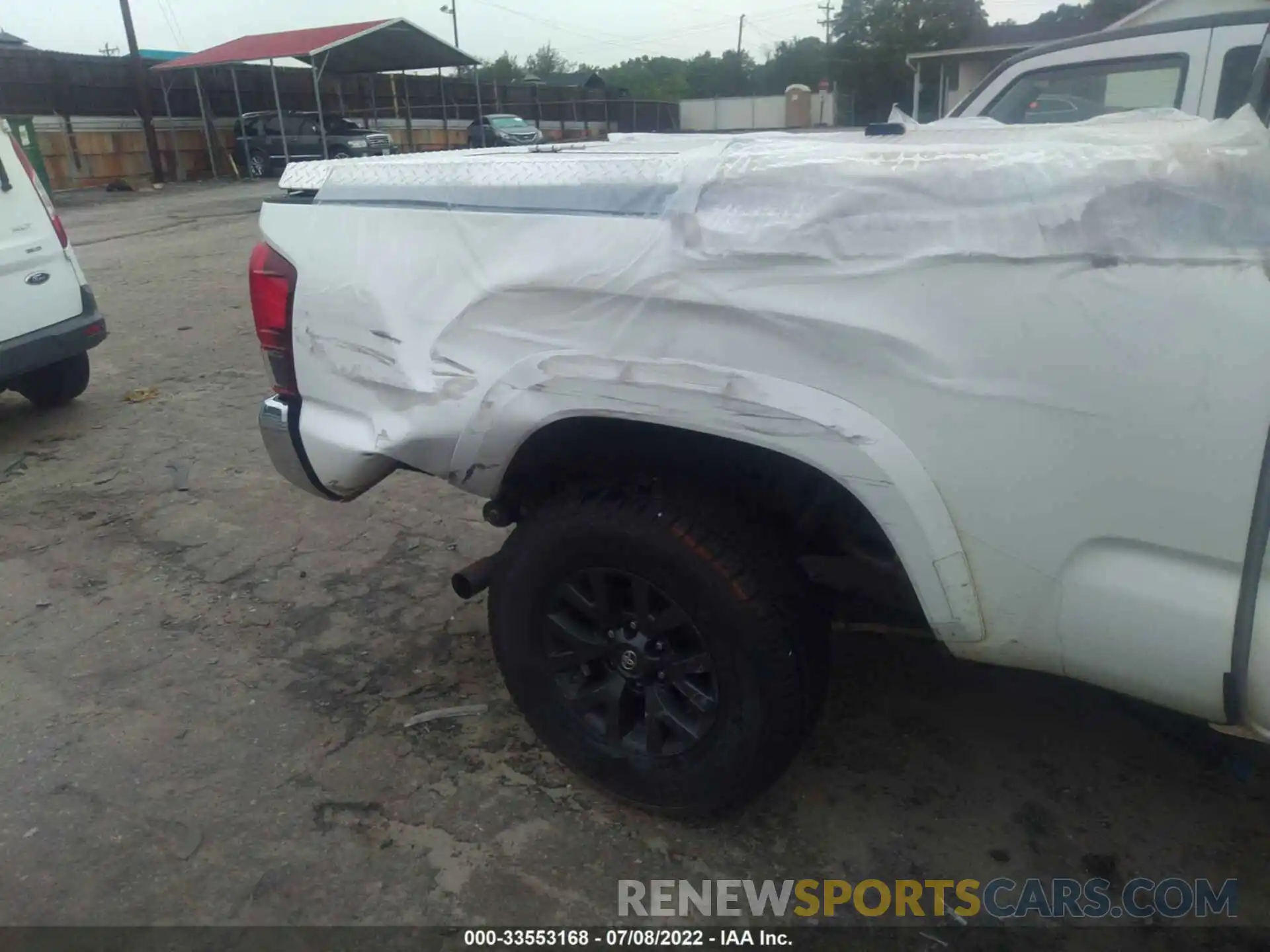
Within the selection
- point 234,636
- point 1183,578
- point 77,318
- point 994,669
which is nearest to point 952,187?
point 1183,578

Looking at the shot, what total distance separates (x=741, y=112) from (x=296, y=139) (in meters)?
22.9

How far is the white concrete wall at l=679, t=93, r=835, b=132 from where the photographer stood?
38438 mm

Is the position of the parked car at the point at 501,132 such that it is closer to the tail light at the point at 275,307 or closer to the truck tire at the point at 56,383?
the truck tire at the point at 56,383

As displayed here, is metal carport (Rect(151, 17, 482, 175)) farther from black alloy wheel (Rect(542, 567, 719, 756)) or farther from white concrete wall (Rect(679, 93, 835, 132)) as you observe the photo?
black alloy wheel (Rect(542, 567, 719, 756))

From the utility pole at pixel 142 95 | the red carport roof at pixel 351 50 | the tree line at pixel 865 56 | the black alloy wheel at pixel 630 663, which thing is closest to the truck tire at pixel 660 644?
the black alloy wheel at pixel 630 663

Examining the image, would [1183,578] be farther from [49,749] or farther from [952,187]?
[49,749]

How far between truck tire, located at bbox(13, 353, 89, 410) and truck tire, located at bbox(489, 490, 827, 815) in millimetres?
4421

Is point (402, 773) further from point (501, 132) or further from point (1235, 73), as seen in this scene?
point (501, 132)

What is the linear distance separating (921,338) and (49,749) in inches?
102

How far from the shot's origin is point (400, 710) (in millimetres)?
2775

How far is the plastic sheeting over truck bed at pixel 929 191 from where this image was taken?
148 centimetres

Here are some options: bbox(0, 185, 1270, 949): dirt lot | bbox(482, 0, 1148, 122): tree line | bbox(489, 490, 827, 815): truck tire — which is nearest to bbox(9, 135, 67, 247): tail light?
bbox(0, 185, 1270, 949): dirt lot

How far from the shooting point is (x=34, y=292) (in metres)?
5.01

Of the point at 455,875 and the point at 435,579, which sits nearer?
the point at 455,875
